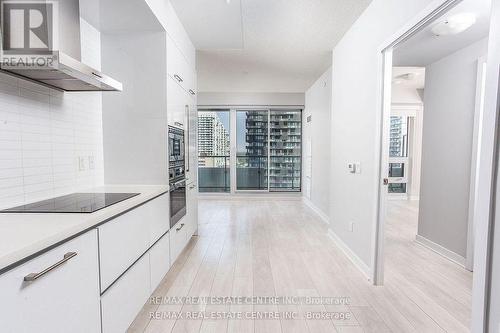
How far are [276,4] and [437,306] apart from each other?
292 cm

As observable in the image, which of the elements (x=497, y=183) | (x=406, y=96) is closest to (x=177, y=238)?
(x=497, y=183)

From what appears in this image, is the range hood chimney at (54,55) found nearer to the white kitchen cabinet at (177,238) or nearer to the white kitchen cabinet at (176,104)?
the white kitchen cabinet at (176,104)

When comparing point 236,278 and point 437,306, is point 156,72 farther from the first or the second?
point 437,306

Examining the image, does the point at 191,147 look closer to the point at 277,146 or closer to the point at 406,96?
the point at 277,146

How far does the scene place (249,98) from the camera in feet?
20.5

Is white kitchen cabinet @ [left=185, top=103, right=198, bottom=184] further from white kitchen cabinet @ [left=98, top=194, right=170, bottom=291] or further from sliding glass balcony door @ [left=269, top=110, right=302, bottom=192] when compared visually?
sliding glass balcony door @ [left=269, top=110, right=302, bottom=192]

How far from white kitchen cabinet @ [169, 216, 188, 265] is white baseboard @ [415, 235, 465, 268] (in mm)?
2965

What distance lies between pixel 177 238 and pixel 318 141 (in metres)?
3.43

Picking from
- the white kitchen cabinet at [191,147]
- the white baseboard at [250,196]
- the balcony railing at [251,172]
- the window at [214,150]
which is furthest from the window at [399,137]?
the white kitchen cabinet at [191,147]

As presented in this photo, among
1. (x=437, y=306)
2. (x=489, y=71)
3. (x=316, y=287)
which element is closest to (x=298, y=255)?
(x=316, y=287)

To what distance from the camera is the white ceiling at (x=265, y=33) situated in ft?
7.98

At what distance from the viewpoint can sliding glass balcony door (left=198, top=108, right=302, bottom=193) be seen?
6441mm

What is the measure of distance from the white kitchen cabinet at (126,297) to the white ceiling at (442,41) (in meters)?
2.72

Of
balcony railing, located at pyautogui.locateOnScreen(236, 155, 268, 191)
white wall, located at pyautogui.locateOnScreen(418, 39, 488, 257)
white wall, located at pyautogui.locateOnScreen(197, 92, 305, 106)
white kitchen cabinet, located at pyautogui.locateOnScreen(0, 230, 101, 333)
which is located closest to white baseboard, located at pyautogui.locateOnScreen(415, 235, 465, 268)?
white wall, located at pyautogui.locateOnScreen(418, 39, 488, 257)
